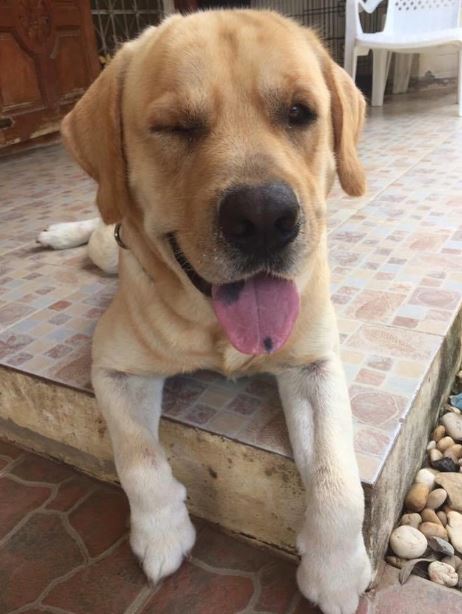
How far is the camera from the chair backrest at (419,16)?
19.7 ft

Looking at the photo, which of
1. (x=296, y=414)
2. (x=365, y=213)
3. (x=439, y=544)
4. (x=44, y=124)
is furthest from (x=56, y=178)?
(x=439, y=544)

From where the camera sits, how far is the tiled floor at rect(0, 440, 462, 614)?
51.9 inches

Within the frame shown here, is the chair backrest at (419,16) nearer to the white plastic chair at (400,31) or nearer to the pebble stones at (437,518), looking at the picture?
the white plastic chair at (400,31)

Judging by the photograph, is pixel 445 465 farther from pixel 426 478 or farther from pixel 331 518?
pixel 331 518

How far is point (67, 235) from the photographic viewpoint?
9.48ft

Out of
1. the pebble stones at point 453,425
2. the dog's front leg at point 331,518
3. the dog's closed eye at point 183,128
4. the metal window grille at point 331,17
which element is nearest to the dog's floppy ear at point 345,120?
the dog's closed eye at point 183,128

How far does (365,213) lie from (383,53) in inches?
173

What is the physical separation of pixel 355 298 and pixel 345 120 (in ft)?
2.47

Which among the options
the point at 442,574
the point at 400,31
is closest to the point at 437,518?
the point at 442,574

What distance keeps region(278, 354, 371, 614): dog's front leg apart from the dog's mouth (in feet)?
0.78

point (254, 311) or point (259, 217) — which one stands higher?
point (259, 217)

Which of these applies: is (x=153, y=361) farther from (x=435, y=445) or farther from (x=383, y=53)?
(x=383, y=53)

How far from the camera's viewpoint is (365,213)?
118 inches

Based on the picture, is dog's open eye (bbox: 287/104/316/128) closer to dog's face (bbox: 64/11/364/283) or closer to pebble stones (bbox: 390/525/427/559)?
dog's face (bbox: 64/11/364/283)
